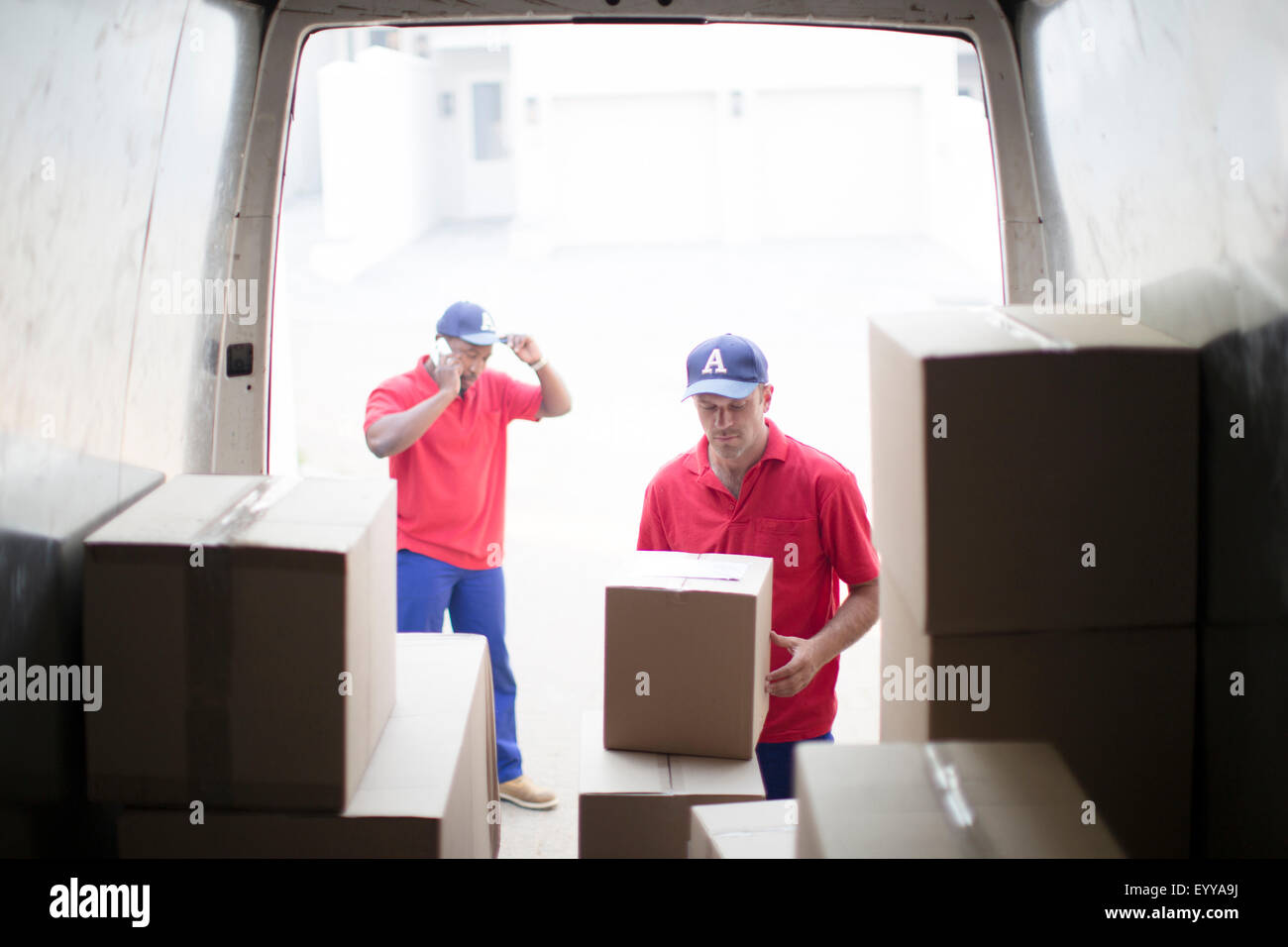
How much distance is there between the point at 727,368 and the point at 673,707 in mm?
889

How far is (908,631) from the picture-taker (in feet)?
6.66

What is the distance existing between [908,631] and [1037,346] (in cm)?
52

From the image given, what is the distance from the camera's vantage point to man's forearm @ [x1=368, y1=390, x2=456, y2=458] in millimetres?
3881

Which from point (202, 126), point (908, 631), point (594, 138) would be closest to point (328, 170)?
point (594, 138)

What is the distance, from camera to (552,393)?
4242mm

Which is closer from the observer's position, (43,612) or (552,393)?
(43,612)

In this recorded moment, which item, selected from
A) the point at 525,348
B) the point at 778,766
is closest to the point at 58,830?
the point at 778,766

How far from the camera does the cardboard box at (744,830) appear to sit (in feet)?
6.58

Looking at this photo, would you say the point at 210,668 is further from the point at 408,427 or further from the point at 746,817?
the point at 408,427

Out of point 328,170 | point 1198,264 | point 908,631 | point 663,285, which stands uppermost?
point 328,170

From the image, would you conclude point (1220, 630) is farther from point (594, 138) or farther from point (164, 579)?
point (594, 138)

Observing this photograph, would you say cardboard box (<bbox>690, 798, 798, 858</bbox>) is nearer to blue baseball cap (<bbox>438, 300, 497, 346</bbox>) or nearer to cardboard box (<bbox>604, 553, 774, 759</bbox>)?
cardboard box (<bbox>604, 553, 774, 759</bbox>)

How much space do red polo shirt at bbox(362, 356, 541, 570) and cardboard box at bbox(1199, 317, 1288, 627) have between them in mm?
2602

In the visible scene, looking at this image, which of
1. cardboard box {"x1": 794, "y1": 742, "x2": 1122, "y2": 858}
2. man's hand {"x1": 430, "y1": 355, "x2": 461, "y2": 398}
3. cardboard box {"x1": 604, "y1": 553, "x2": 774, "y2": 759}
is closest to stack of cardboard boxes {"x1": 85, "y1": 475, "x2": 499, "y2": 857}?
cardboard box {"x1": 604, "y1": 553, "x2": 774, "y2": 759}
